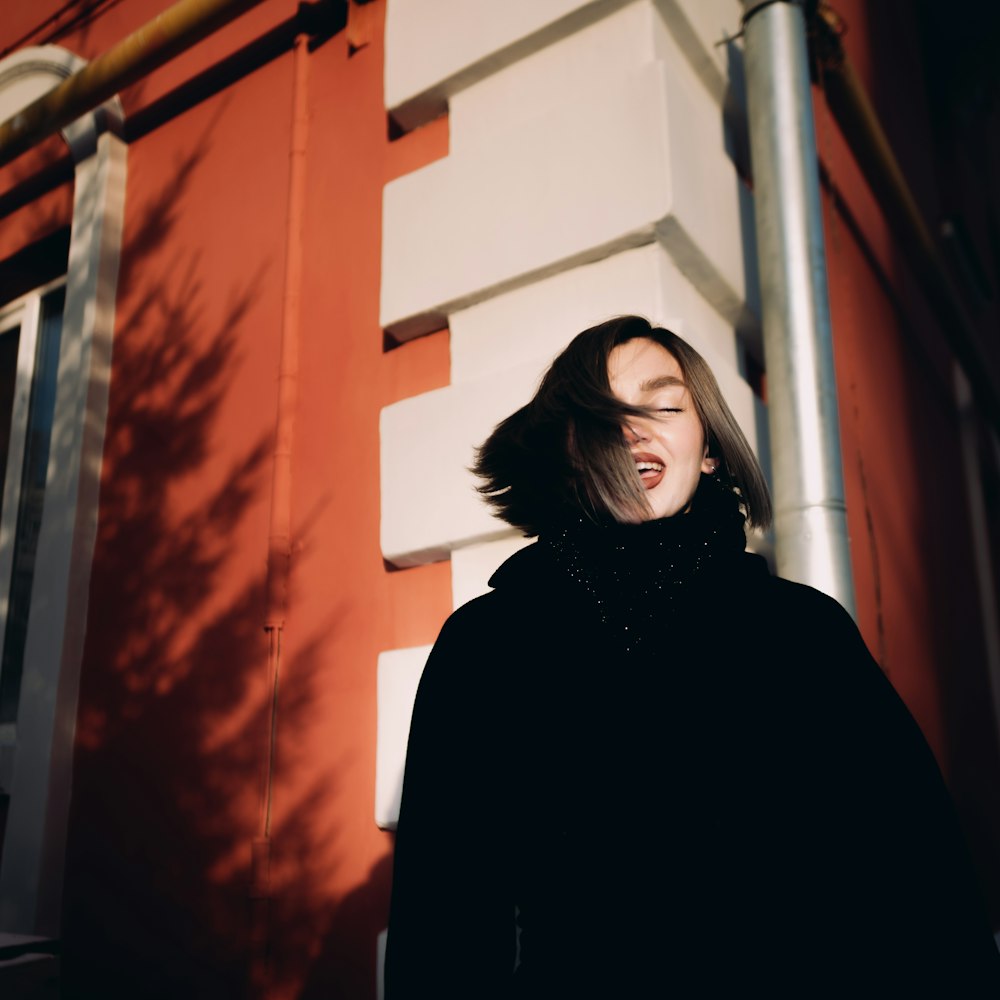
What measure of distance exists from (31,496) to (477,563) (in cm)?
242

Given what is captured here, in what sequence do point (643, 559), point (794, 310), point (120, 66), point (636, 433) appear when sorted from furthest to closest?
point (120, 66) < point (794, 310) < point (636, 433) < point (643, 559)

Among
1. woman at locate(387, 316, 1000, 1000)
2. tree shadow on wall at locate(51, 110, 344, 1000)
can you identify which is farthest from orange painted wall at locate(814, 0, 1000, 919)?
tree shadow on wall at locate(51, 110, 344, 1000)

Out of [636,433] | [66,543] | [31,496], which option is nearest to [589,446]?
[636,433]

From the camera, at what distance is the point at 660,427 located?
1710 millimetres

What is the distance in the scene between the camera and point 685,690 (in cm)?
145

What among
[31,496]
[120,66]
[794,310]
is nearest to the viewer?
[794,310]

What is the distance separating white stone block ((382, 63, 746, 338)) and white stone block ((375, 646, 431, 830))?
932 millimetres

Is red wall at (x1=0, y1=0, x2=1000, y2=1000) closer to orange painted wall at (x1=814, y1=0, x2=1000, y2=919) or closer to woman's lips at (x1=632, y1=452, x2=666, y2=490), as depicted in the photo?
orange painted wall at (x1=814, y1=0, x2=1000, y2=919)

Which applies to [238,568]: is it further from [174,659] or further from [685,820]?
[685,820]

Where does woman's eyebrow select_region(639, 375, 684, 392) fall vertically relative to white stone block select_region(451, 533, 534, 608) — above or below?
above

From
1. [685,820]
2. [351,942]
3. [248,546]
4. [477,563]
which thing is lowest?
[351,942]

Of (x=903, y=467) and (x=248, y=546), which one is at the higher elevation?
(x=903, y=467)

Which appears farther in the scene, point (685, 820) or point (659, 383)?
point (659, 383)

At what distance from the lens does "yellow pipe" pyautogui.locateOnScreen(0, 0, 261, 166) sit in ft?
11.2
